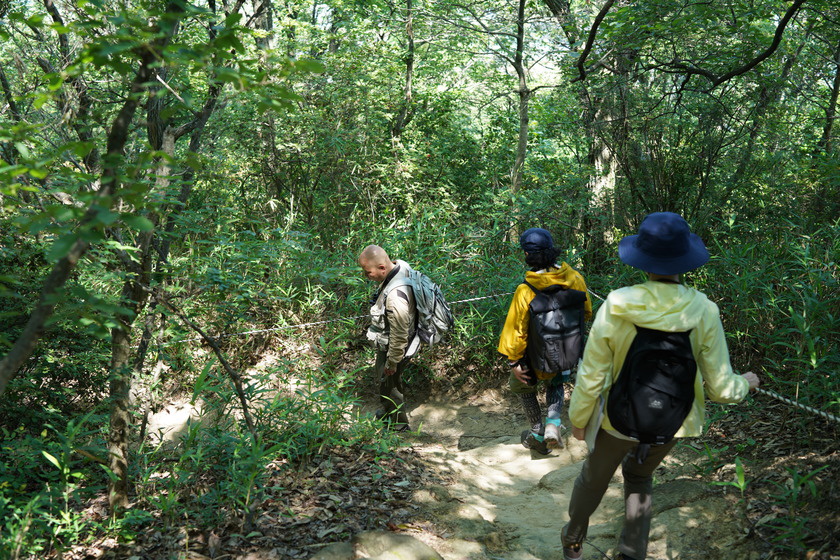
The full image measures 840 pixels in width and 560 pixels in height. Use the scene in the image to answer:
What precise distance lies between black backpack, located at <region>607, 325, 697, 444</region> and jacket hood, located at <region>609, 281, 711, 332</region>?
47 mm

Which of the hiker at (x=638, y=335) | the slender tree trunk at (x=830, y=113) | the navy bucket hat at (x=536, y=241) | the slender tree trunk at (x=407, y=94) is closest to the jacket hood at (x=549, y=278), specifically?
the navy bucket hat at (x=536, y=241)

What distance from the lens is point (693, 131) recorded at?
23.8 feet

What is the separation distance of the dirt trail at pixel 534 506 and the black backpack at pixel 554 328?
920mm

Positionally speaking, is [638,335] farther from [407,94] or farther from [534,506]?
[407,94]

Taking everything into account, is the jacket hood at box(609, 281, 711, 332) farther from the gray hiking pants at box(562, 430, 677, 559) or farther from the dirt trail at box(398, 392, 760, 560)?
the dirt trail at box(398, 392, 760, 560)

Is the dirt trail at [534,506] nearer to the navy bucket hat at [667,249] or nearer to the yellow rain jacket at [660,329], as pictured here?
the yellow rain jacket at [660,329]

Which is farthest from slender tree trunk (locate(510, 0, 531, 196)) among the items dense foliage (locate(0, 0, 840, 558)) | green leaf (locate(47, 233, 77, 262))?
green leaf (locate(47, 233, 77, 262))

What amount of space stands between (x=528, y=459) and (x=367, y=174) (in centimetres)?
617

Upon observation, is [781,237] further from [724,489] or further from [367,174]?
[367,174]

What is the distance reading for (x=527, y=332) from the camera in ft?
16.6

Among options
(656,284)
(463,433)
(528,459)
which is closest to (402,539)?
(656,284)

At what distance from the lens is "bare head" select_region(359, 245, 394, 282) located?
18.7 feet

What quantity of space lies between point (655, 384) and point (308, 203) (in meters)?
8.18

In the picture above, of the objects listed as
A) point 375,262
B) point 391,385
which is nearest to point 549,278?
point 375,262
